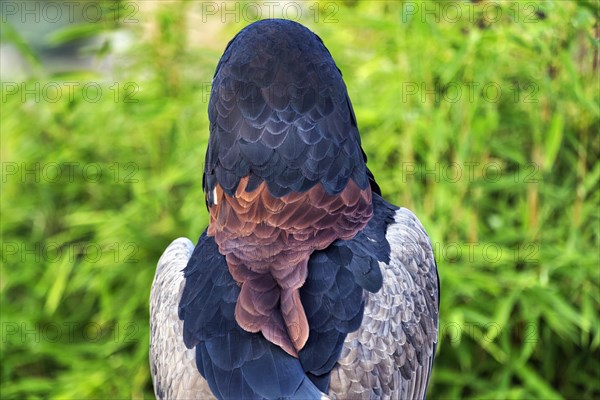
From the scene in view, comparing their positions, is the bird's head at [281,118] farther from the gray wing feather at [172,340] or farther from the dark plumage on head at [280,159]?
the gray wing feather at [172,340]

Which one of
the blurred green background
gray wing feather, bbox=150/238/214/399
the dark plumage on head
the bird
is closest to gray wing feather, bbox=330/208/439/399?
the bird

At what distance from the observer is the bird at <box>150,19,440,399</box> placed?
1.36m

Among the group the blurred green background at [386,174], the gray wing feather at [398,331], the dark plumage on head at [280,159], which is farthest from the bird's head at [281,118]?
the blurred green background at [386,174]

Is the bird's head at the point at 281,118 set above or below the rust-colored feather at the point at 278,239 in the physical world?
above

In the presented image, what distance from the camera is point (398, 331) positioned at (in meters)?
1.47

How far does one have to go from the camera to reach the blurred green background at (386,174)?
2293mm

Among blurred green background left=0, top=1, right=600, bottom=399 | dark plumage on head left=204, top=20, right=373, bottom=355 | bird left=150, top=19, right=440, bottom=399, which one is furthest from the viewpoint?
blurred green background left=0, top=1, right=600, bottom=399

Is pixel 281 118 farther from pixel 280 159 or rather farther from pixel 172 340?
pixel 172 340

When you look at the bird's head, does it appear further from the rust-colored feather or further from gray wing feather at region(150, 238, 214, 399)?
gray wing feather at region(150, 238, 214, 399)

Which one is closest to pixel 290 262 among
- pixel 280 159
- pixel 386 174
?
pixel 280 159

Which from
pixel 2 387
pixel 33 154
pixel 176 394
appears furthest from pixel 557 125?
pixel 2 387

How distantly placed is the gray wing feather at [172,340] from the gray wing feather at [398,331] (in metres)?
0.26

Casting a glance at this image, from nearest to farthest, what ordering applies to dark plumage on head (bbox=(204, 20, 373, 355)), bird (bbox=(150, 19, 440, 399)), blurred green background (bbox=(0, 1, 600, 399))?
bird (bbox=(150, 19, 440, 399)) < dark plumage on head (bbox=(204, 20, 373, 355)) < blurred green background (bbox=(0, 1, 600, 399))

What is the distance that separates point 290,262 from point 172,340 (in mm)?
273
